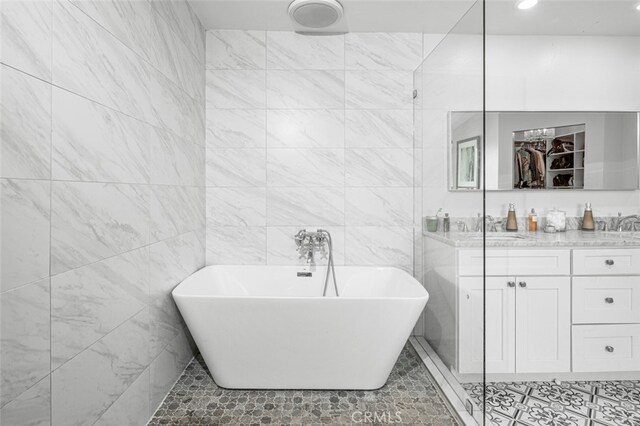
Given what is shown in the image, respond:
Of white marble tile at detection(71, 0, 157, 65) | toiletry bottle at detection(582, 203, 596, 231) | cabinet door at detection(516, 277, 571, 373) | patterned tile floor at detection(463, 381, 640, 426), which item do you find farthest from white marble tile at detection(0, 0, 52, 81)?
toiletry bottle at detection(582, 203, 596, 231)

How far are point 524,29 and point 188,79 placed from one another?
7.53ft

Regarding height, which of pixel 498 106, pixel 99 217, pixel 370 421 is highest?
pixel 498 106

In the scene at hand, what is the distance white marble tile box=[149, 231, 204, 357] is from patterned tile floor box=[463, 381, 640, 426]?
5.59ft

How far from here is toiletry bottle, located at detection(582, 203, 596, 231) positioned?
2.47 metres

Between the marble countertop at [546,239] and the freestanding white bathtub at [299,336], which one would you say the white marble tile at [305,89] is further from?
the freestanding white bathtub at [299,336]

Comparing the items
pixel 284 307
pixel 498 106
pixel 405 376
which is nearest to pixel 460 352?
pixel 405 376

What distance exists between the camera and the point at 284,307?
6.09ft

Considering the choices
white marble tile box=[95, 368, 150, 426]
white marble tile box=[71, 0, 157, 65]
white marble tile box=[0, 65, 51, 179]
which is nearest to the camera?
white marble tile box=[0, 65, 51, 179]

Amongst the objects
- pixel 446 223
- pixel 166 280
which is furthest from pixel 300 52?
pixel 166 280

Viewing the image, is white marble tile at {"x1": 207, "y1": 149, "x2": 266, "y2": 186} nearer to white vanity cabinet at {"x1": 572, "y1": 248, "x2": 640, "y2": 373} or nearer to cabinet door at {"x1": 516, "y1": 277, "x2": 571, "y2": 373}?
cabinet door at {"x1": 516, "y1": 277, "x2": 571, "y2": 373}

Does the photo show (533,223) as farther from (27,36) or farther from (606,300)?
(27,36)

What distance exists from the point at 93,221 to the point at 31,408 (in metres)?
0.65

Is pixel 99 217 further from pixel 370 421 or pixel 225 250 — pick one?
pixel 370 421

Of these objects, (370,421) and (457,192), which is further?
(457,192)
